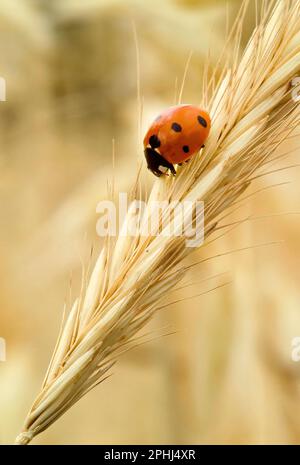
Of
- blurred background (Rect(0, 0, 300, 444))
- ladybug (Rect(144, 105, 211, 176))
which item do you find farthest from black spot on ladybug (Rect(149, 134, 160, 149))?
blurred background (Rect(0, 0, 300, 444))

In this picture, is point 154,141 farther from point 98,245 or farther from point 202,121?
point 98,245

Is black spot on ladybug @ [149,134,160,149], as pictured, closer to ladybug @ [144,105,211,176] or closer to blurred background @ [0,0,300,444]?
ladybug @ [144,105,211,176]

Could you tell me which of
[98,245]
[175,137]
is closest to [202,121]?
[175,137]

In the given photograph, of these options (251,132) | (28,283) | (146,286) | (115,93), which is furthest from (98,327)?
(115,93)

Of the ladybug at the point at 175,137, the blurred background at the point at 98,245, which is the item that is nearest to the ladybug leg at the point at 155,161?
the ladybug at the point at 175,137

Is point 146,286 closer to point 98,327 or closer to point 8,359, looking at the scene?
point 98,327
